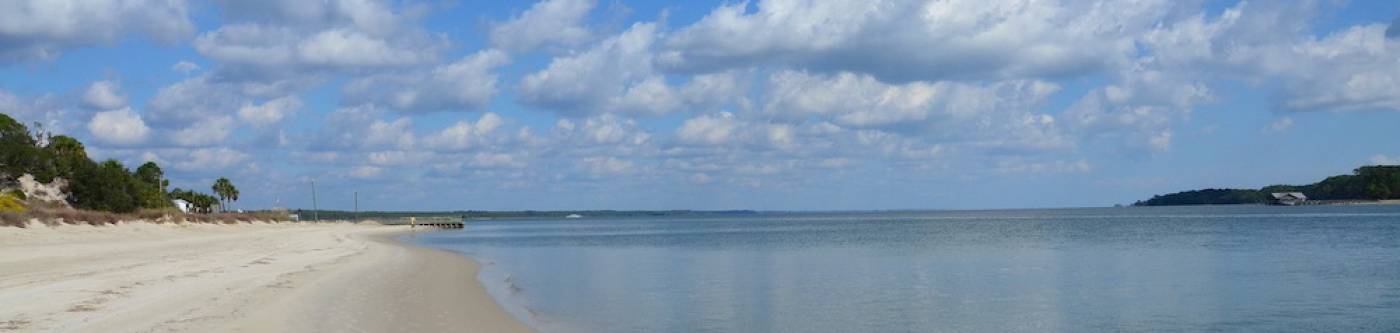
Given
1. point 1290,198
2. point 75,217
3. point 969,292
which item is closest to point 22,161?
point 75,217

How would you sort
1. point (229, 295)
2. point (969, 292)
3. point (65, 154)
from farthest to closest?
point (65, 154) → point (969, 292) → point (229, 295)

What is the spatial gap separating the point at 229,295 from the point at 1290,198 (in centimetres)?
21302

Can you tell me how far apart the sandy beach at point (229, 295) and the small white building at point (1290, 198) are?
658ft

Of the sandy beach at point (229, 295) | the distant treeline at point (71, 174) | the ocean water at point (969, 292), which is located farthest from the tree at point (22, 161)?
the ocean water at point (969, 292)

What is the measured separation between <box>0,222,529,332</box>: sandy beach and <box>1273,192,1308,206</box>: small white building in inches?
7891

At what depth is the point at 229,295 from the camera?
55.1ft

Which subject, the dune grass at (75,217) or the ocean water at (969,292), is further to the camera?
the dune grass at (75,217)

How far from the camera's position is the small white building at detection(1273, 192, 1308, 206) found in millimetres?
193750

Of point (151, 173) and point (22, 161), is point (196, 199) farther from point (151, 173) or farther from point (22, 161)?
point (22, 161)

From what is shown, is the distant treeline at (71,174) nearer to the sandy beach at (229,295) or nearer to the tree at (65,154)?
the tree at (65,154)

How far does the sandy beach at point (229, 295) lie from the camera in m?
13.1

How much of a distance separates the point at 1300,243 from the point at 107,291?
44329 millimetres

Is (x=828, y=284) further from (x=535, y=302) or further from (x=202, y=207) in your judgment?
(x=202, y=207)

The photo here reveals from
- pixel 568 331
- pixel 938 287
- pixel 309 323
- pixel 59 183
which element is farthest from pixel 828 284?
pixel 59 183
